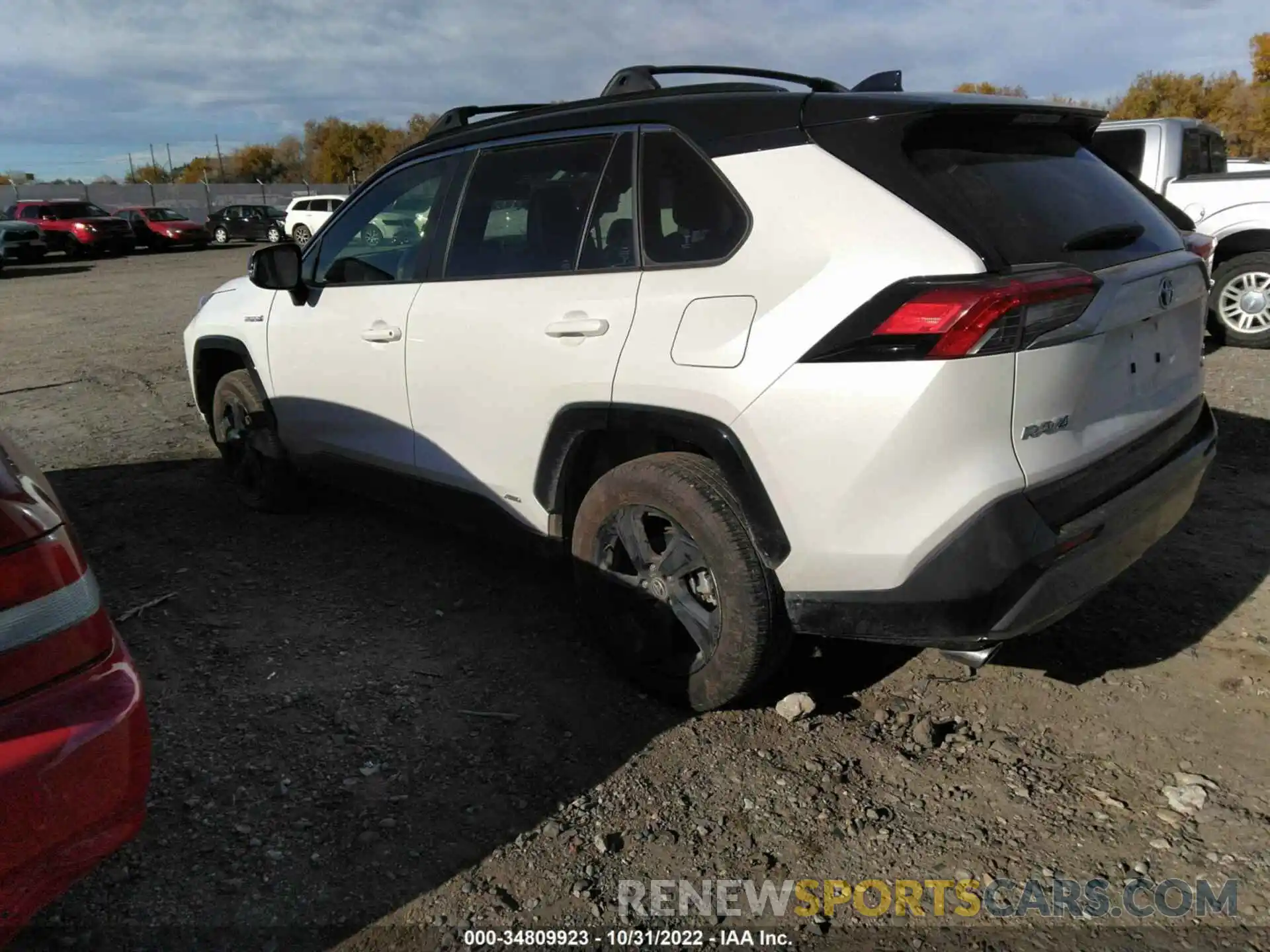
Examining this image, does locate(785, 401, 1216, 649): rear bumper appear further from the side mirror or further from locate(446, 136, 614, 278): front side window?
the side mirror

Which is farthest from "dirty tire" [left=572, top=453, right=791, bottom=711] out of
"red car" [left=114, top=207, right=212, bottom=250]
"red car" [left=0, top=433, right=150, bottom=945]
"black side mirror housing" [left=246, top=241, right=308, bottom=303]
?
"red car" [left=114, top=207, right=212, bottom=250]

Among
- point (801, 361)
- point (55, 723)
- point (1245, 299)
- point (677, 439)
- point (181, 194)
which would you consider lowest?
point (1245, 299)

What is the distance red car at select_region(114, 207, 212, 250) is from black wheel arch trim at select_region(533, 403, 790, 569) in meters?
30.3

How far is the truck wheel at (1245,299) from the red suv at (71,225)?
1105 inches

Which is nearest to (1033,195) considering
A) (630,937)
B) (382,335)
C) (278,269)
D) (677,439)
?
(677,439)

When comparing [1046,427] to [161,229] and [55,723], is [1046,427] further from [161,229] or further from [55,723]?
[161,229]

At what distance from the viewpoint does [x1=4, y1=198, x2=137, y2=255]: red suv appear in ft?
88.0

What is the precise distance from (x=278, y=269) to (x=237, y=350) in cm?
74

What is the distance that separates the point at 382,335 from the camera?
147 inches

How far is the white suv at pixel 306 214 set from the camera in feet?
91.2

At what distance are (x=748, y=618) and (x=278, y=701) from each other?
5.34 feet

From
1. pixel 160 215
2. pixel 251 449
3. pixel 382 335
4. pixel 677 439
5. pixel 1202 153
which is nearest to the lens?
pixel 677 439

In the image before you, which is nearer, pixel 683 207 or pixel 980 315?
pixel 980 315

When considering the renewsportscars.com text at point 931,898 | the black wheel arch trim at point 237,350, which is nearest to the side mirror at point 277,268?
the black wheel arch trim at point 237,350
